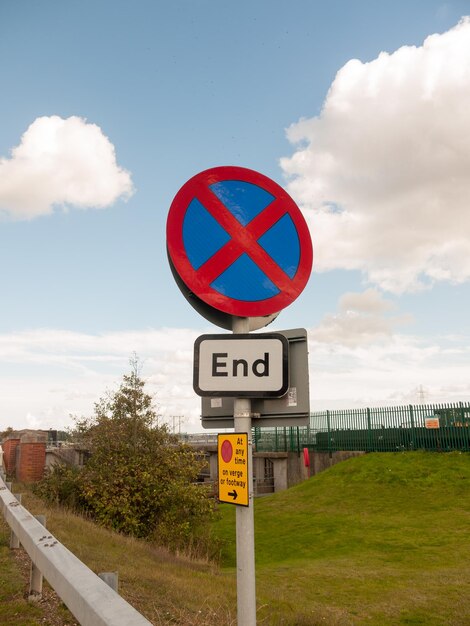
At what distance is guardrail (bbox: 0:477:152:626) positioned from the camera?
227cm

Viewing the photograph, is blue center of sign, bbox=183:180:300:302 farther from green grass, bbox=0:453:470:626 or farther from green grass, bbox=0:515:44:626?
green grass, bbox=0:515:44:626

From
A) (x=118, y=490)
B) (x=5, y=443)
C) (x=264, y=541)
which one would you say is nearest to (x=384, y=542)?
(x=264, y=541)

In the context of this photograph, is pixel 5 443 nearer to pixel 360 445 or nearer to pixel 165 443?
pixel 165 443

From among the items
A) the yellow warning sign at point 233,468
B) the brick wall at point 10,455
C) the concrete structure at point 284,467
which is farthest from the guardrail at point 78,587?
the concrete structure at point 284,467

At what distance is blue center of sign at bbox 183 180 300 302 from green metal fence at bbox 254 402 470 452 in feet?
58.7

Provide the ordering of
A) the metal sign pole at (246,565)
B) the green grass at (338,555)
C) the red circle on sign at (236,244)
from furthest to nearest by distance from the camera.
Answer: the green grass at (338,555) < the red circle on sign at (236,244) < the metal sign pole at (246,565)

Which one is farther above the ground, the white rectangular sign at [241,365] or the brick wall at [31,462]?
the white rectangular sign at [241,365]

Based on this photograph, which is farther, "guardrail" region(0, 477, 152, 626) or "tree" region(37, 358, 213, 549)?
A: "tree" region(37, 358, 213, 549)

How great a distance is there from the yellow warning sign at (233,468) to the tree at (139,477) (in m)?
10.8

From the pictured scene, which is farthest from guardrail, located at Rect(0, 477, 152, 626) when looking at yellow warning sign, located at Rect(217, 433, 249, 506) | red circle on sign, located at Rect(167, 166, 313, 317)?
red circle on sign, located at Rect(167, 166, 313, 317)

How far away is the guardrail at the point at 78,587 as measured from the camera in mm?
2273

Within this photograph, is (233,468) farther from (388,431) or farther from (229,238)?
(388,431)

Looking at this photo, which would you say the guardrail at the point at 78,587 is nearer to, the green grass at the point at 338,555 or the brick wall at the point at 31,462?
the green grass at the point at 338,555

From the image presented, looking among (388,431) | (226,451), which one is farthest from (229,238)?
(388,431)
